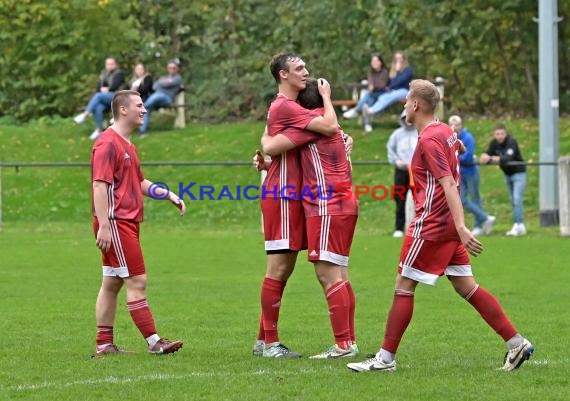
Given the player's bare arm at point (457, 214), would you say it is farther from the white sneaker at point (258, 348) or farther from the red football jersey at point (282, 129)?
the white sneaker at point (258, 348)

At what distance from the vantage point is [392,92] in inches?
1062

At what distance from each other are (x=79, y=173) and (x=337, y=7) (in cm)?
817

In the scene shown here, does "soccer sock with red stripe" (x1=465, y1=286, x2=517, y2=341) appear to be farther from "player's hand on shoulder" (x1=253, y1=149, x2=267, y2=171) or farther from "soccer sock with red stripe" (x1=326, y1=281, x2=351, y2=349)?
"player's hand on shoulder" (x1=253, y1=149, x2=267, y2=171)

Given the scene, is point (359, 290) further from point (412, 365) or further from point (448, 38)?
point (448, 38)

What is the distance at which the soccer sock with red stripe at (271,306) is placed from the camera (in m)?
9.54

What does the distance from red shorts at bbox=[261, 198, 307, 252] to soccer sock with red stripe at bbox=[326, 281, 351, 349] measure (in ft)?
1.32

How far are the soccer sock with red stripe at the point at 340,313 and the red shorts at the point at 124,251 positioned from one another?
1391mm

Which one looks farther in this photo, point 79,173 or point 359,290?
point 79,173

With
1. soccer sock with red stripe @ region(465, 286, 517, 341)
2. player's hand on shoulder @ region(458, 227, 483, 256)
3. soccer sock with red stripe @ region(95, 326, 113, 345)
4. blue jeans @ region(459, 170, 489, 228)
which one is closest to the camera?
player's hand on shoulder @ region(458, 227, 483, 256)

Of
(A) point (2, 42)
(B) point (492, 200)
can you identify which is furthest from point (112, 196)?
(A) point (2, 42)

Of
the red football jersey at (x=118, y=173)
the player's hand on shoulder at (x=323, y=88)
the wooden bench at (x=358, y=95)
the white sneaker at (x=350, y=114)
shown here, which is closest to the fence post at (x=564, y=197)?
the wooden bench at (x=358, y=95)

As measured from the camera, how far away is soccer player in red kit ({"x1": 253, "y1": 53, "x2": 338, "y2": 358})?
30.7ft

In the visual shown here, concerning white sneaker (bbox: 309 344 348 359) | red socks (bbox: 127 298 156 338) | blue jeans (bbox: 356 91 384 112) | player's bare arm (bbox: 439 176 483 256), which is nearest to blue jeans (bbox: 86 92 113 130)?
blue jeans (bbox: 356 91 384 112)

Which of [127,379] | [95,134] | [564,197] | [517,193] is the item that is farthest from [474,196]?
[127,379]
